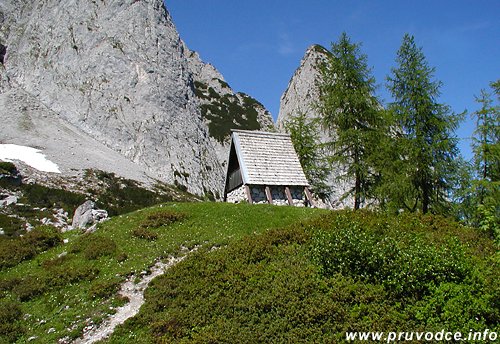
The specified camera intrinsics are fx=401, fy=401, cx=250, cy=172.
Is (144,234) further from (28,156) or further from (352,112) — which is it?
(28,156)

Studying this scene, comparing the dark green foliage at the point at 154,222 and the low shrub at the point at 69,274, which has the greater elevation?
the dark green foliage at the point at 154,222

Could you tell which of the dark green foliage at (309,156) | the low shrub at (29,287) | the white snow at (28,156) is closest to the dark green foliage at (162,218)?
the low shrub at (29,287)

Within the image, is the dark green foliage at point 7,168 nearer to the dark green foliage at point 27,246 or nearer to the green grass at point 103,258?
the dark green foliage at point 27,246

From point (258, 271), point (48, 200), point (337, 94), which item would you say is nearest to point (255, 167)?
point (337, 94)

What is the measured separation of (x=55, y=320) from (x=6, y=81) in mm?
96380

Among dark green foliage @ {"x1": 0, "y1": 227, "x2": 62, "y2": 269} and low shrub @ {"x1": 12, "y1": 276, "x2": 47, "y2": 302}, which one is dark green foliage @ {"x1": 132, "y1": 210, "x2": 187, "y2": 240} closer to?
dark green foliage @ {"x1": 0, "y1": 227, "x2": 62, "y2": 269}

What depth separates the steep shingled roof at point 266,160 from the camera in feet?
101

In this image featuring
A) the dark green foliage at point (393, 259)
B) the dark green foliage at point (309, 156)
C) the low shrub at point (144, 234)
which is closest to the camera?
the dark green foliage at point (393, 259)

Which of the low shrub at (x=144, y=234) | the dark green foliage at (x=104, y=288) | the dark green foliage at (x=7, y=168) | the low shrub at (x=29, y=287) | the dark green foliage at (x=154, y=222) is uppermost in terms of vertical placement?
the dark green foliage at (x=7, y=168)

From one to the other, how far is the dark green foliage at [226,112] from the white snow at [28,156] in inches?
2203

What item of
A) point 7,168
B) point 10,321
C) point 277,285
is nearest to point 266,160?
point 277,285

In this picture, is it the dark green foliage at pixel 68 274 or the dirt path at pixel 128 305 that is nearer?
the dirt path at pixel 128 305

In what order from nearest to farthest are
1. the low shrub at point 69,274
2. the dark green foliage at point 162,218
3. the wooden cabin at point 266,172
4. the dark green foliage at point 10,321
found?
1. the dark green foliage at point 10,321
2. the low shrub at point 69,274
3. the dark green foliage at point 162,218
4. the wooden cabin at point 266,172

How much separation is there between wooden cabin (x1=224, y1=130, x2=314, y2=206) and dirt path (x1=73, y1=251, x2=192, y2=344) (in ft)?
40.2
